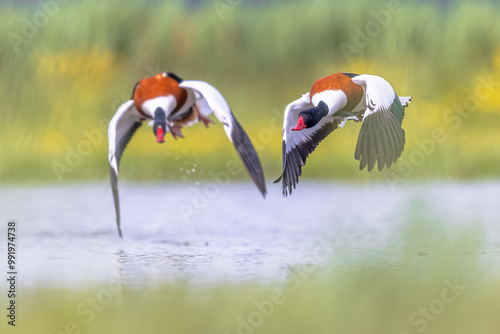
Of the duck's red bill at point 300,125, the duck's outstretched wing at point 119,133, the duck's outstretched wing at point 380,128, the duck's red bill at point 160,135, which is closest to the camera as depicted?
the duck's outstretched wing at point 380,128

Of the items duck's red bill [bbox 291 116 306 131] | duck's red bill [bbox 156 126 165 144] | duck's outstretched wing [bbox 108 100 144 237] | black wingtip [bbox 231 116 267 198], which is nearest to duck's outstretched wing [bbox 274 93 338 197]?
duck's red bill [bbox 291 116 306 131]

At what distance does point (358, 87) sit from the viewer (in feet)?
23.7

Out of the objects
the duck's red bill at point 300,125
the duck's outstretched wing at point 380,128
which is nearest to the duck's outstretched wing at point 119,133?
the duck's red bill at point 300,125

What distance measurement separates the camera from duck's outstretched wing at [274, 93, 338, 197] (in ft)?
24.0

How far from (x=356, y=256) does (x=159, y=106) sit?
2.02m

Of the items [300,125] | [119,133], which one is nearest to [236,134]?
[300,125]

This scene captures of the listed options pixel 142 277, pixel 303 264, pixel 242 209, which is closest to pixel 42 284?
pixel 142 277

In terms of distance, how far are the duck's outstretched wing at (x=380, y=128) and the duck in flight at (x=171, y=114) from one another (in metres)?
0.72

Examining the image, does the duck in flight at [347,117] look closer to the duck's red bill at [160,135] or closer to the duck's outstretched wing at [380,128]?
the duck's outstretched wing at [380,128]

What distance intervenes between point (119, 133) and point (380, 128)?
2282mm

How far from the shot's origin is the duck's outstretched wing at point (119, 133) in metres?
7.71

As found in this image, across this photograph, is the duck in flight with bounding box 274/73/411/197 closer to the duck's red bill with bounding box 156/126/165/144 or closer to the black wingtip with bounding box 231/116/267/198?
the black wingtip with bounding box 231/116/267/198

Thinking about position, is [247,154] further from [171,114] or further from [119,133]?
[119,133]

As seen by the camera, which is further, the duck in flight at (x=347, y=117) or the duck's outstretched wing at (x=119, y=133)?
the duck's outstretched wing at (x=119, y=133)
